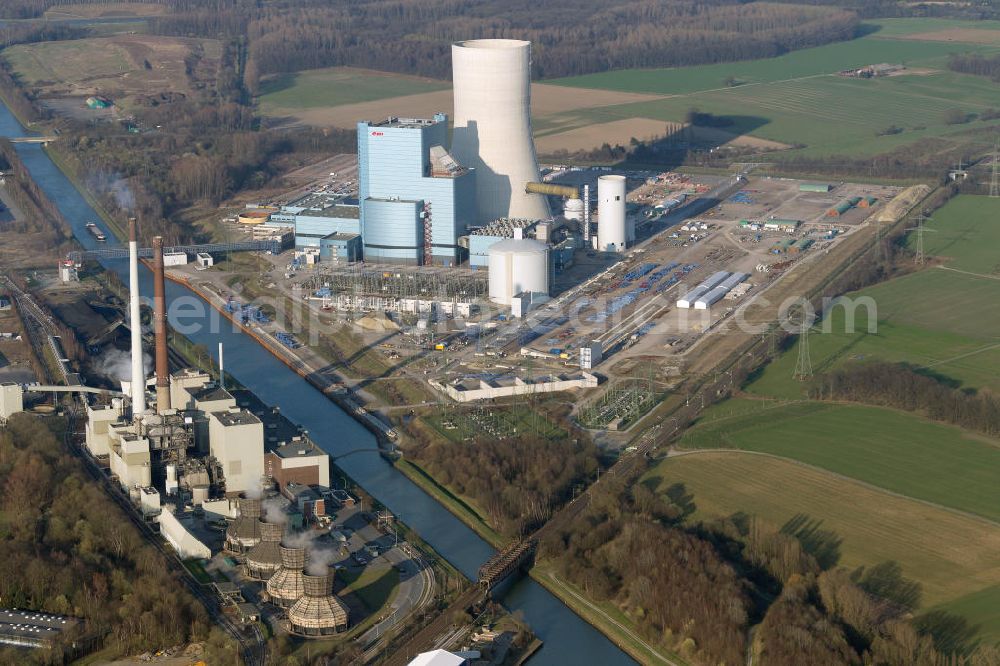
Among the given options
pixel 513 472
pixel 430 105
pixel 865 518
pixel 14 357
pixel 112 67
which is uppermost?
pixel 112 67

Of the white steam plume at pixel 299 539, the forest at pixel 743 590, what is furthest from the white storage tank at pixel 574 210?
the white steam plume at pixel 299 539

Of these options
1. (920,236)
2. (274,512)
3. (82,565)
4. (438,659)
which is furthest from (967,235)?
(82,565)

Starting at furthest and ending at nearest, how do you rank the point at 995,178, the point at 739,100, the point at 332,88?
the point at 332,88, the point at 739,100, the point at 995,178

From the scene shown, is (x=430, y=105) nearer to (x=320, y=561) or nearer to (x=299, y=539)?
(x=299, y=539)

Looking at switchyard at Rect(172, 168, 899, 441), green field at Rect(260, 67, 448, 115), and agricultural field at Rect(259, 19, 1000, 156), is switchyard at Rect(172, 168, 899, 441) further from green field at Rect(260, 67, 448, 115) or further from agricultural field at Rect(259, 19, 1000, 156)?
green field at Rect(260, 67, 448, 115)

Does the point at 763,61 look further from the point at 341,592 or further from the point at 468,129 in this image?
the point at 341,592

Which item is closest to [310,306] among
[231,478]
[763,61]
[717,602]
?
[231,478]

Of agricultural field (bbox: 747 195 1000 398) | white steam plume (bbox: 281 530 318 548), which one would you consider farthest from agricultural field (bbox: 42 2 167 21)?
white steam plume (bbox: 281 530 318 548)
